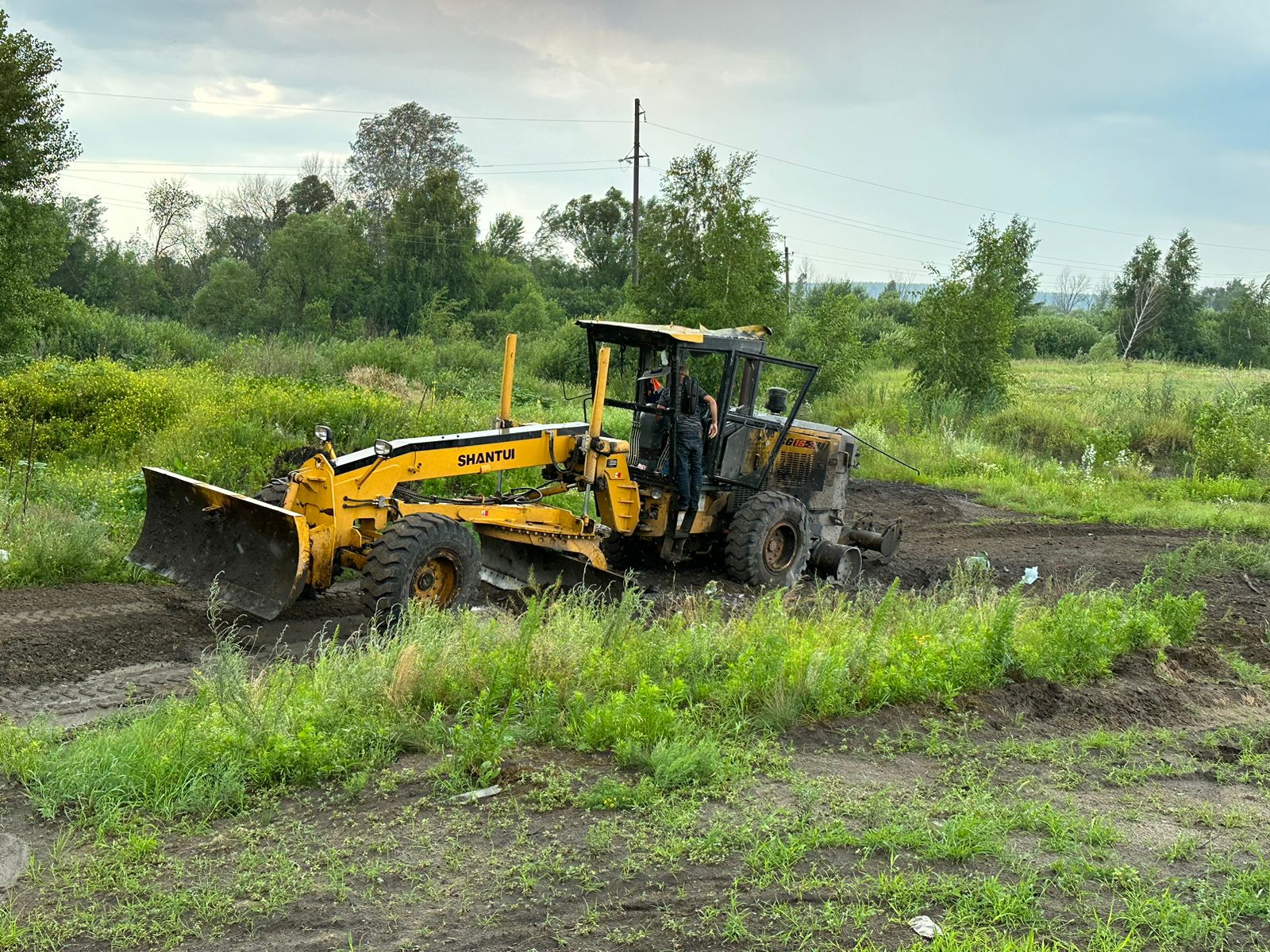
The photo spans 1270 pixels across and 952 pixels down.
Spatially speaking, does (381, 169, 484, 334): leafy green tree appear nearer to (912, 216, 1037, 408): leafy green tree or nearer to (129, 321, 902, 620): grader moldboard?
(912, 216, 1037, 408): leafy green tree

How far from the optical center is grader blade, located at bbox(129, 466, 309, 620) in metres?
8.29

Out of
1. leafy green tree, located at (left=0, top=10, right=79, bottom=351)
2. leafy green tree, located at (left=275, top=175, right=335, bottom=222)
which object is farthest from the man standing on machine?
leafy green tree, located at (left=275, top=175, right=335, bottom=222)

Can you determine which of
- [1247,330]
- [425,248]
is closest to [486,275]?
[425,248]

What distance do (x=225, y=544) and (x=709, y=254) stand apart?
13.7 metres

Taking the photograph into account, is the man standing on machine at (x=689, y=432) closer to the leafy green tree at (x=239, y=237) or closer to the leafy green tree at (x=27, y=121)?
the leafy green tree at (x=27, y=121)

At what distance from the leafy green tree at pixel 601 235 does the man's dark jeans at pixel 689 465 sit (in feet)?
142

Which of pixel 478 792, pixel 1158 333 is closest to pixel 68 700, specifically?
pixel 478 792

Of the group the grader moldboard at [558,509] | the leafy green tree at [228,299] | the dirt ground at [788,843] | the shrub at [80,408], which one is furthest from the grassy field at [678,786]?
the leafy green tree at [228,299]

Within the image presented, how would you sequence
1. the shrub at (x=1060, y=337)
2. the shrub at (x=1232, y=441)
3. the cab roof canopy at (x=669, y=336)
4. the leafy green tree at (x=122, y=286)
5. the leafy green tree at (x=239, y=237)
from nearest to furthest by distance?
1. the cab roof canopy at (x=669, y=336)
2. the shrub at (x=1232, y=441)
3. the leafy green tree at (x=122, y=286)
4. the leafy green tree at (x=239, y=237)
5. the shrub at (x=1060, y=337)

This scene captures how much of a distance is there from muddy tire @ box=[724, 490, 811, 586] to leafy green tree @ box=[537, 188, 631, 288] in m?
42.6

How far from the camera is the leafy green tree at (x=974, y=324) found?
23109 mm

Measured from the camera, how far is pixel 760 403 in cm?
2184

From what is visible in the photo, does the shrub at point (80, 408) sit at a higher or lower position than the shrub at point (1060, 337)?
lower

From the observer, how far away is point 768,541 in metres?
11.5
